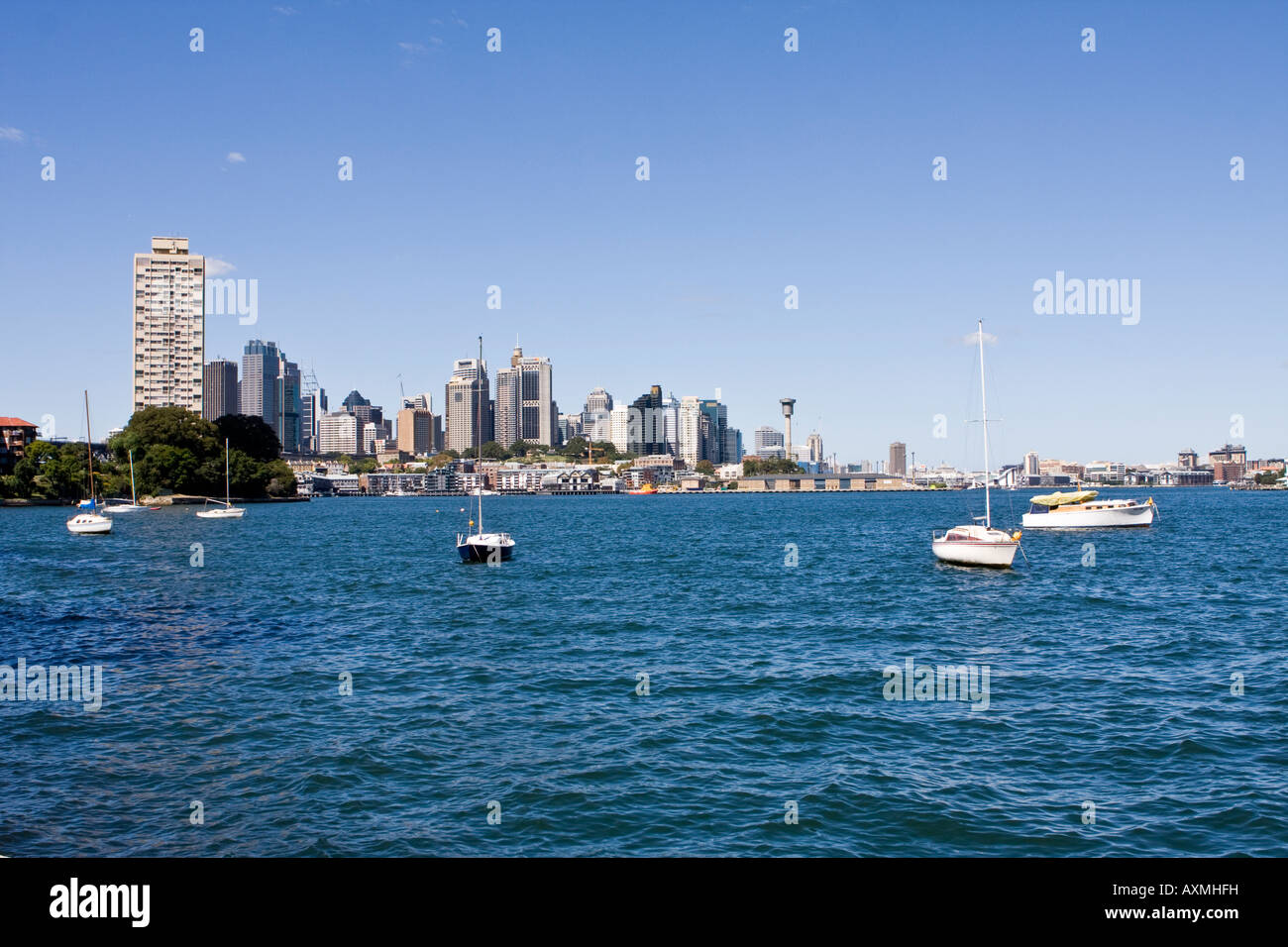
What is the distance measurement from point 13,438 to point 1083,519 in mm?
201816

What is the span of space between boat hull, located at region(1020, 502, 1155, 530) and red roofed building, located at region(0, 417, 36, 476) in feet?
608

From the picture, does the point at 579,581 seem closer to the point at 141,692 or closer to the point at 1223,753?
the point at 141,692

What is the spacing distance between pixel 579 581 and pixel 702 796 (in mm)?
33314

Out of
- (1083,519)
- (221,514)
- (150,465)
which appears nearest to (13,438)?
(150,465)

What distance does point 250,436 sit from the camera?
18838cm

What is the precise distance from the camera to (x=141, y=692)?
75.5 ft

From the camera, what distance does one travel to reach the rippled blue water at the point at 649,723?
14008 mm

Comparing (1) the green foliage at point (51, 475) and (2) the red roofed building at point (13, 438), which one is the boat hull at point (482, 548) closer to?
(1) the green foliage at point (51, 475)

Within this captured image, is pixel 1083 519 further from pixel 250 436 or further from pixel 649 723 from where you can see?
pixel 250 436

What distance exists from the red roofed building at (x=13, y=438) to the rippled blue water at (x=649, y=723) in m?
167

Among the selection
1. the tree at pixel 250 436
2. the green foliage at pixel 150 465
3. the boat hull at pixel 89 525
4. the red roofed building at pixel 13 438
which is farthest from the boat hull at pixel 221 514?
the red roofed building at pixel 13 438

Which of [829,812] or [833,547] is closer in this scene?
[829,812]

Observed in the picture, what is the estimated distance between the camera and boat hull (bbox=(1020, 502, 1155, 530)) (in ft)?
289
